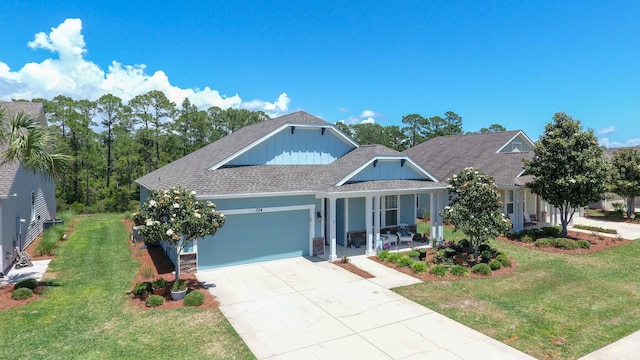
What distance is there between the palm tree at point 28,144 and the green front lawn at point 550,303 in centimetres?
1131

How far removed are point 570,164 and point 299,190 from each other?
43.5 feet

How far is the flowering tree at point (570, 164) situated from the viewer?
17766 millimetres

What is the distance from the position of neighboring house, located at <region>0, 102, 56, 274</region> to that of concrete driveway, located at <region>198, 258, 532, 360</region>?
7324mm

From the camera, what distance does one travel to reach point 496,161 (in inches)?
1000

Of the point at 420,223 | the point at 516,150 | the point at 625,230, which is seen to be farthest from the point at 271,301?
the point at 516,150

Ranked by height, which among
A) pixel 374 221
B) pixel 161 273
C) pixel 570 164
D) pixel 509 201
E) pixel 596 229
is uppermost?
pixel 570 164

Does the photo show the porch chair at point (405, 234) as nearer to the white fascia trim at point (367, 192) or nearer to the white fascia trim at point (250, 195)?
the white fascia trim at point (367, 192)

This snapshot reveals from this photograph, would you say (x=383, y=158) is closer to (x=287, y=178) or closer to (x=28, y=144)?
(x=287, y=178)

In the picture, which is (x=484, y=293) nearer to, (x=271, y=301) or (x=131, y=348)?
(x=271, y=301)

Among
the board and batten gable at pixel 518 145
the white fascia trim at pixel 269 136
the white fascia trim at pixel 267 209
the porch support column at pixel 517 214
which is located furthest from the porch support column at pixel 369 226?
the board and batten gable at pixel 518 145

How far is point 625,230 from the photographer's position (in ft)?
71.9

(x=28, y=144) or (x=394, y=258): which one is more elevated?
(x=28, y=144)

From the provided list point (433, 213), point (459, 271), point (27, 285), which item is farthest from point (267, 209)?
point (433, 213)

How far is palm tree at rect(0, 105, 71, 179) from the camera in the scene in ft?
35.6
